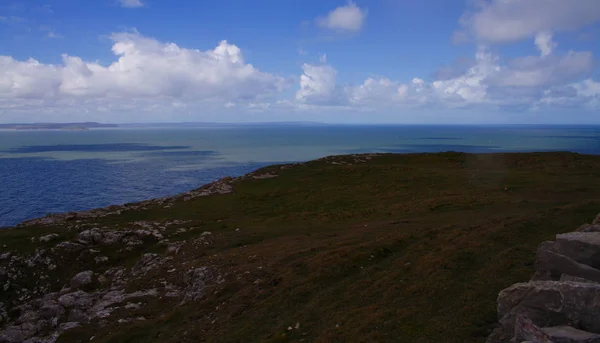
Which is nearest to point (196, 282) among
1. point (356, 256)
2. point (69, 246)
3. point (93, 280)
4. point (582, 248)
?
point (356, 256)

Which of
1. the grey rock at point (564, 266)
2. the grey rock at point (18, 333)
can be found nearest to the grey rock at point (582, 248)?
the grey rock at point (564, 266)

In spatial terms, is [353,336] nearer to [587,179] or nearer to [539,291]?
[539,291]

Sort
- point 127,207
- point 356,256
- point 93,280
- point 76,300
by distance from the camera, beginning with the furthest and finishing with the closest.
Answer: point 127,207 → point 93,280 → point 76,300 → point 356,256

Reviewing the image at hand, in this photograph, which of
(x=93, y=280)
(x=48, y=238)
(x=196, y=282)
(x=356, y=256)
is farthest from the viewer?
(x=48, y=238)

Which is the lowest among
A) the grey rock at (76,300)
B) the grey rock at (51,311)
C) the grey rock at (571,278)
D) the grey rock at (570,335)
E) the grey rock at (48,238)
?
the grey rock at (51,311)

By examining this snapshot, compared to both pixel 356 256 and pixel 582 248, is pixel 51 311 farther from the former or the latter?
pixel 582 248

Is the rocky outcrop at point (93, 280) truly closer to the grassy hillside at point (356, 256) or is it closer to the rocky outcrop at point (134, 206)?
the grassy hillside at point (356, 256)
